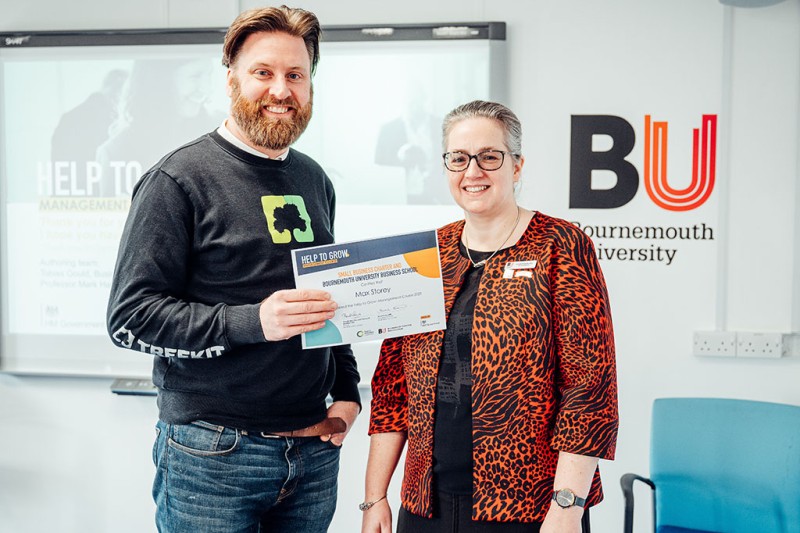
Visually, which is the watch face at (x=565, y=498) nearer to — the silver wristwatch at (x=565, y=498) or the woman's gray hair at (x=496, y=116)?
the silver wristwatch at (x=565, y=498)

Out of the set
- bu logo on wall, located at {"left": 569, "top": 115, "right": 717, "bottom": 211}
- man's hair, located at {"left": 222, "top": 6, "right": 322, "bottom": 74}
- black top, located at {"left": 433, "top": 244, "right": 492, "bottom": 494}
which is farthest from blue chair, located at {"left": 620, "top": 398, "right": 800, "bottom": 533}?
man's hair, located at {"left": 222, "top": 6, "right": 322, "bottom": 74}

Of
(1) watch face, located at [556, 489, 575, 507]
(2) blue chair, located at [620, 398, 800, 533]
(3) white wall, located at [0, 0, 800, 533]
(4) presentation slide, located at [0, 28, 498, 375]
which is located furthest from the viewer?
(4) presentation slide, located at [0, 28, 498, 375]

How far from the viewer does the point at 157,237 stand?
165 cm

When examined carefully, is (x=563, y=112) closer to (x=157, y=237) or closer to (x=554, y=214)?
(x=554, y=214)

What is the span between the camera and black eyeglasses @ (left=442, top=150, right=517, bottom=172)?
5.63 feet

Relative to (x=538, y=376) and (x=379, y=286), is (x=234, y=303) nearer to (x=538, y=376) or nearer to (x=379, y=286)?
(x=379, y=286)

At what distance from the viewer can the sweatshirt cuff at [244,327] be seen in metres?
1.62

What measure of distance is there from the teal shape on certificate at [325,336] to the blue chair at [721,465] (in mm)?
1476

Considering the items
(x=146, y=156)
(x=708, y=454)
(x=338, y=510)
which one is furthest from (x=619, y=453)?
(x=146, y=156)

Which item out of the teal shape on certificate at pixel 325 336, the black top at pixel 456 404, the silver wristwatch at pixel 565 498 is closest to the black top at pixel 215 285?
the teal shape on certificate at pixel 325 336

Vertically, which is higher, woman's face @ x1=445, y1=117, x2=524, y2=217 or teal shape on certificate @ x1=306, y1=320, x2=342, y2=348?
woman's face @ x1=445, y1=117, x2=524, y2=217

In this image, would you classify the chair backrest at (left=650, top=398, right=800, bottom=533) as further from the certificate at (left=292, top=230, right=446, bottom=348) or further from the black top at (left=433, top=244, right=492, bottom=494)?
the certificate at (left=292, top=230, right=446, bottom=348)

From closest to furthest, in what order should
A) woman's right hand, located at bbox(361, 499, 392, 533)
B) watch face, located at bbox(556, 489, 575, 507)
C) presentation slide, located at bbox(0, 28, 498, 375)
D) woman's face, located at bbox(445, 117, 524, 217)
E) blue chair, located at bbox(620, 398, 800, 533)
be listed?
watch face, located at bbox(556, 489, 575, 507)
woman's face, located at bbox(445, 117, 524, 217)
woman's right hand, located at bbox(361, 499, 392, 533)
blue chair, located at bbox(620, 398, 800, 533)
presentation slide, located at bbox(0, 28, 498, 375)

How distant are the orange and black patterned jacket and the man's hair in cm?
73
